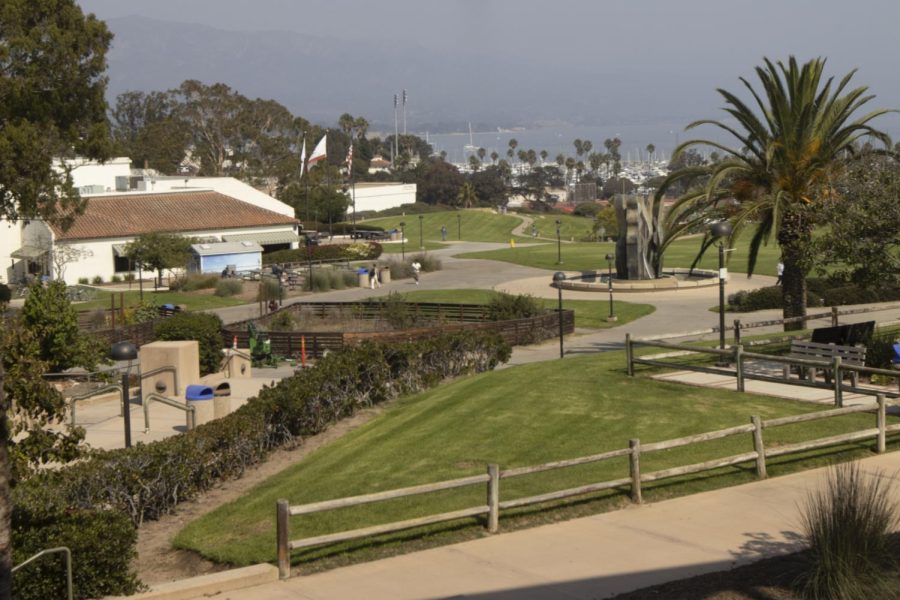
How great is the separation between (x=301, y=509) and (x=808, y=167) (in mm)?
17221

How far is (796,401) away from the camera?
18.1m

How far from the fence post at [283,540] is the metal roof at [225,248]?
5473 cm

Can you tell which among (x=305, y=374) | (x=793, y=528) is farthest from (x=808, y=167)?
(x=793, y=528)

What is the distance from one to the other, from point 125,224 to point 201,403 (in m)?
47.2

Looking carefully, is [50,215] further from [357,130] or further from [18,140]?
[357,130]

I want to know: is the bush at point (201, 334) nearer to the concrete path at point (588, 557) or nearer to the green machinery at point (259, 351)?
the green machinery at point (259, 351)

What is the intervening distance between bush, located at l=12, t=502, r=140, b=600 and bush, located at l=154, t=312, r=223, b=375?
20.1m

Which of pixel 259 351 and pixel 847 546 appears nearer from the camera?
pixel 847 546

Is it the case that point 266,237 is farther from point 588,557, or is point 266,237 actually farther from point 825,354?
point 588,557

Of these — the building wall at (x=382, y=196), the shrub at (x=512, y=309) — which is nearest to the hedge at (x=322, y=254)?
the shrub at (x=512, y=309)

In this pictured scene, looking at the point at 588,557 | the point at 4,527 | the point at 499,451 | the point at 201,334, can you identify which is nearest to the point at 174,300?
the point at 201,334

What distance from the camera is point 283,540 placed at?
11.0 metres

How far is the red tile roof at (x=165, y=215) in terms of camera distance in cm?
6531

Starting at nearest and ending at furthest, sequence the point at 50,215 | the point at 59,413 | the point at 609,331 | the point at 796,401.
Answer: the point at 59,413 < the point at 796,401 < the point at 609,331 < the point at 50,215
